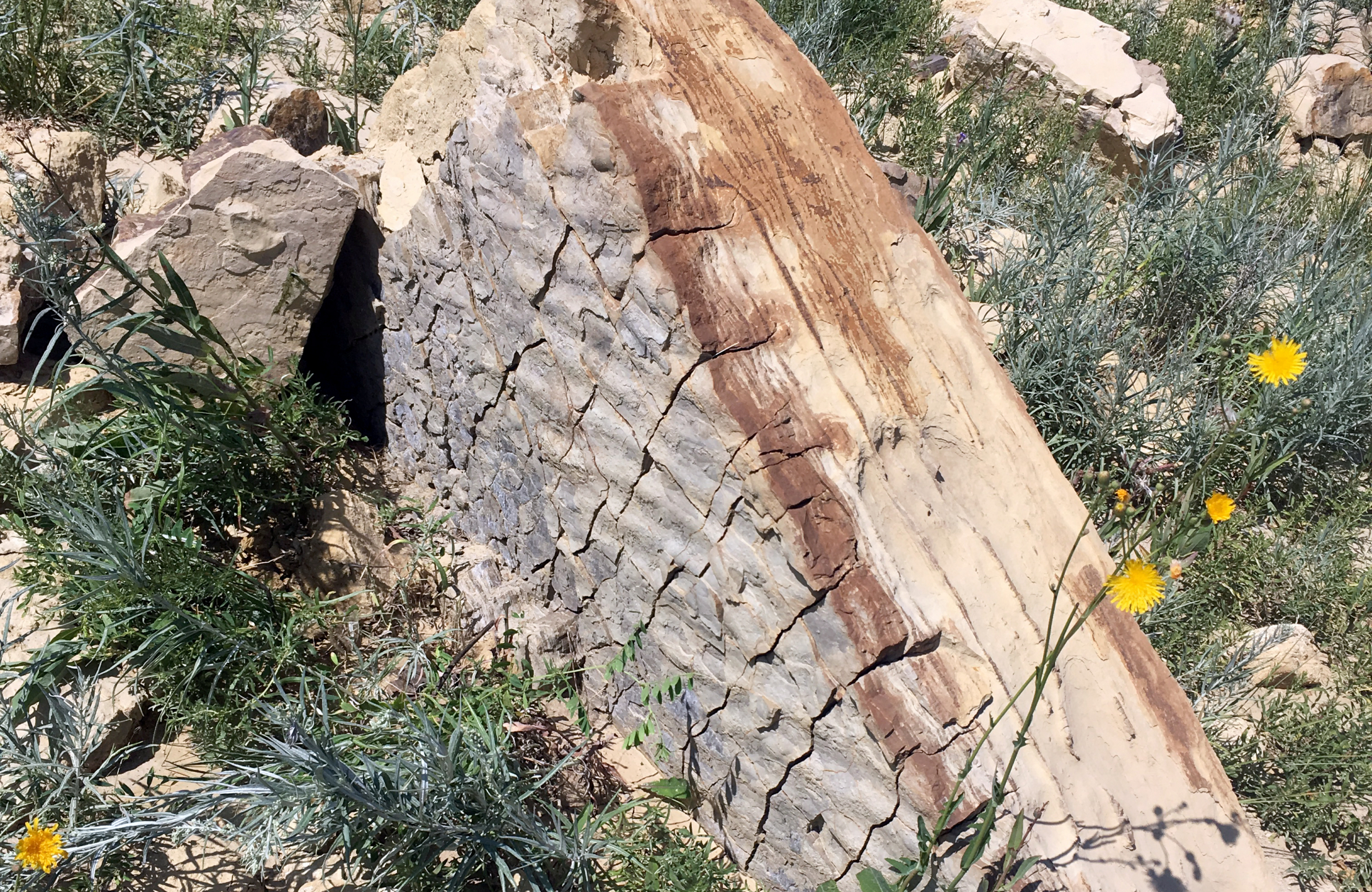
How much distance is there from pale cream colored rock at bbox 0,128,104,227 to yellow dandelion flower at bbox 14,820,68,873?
1.68m

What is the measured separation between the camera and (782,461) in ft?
5.71

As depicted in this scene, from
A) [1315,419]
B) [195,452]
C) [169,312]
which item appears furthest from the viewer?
[1315,419]

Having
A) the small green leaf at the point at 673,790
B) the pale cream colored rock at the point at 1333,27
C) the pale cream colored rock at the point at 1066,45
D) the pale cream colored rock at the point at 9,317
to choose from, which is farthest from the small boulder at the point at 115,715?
the pale cream colored rock at the point at 1333,27

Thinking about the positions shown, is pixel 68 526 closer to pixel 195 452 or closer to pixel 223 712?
pixel 195 452

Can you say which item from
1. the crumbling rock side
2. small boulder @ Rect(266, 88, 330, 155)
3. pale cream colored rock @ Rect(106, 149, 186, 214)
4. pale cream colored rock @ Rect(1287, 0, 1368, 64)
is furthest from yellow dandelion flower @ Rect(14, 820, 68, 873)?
pale cream colored rock @ Rect(1287, 0, 1368, 64)

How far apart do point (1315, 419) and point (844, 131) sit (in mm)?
2122

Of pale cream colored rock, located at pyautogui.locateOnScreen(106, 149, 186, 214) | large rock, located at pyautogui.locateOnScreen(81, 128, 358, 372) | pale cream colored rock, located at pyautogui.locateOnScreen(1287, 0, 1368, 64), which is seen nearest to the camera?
large rock, located at pyautogui.locateOnScreen(81, 128, 358, 372)

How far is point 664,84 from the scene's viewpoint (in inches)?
76.8

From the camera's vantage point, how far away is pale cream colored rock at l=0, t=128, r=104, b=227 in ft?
8.80

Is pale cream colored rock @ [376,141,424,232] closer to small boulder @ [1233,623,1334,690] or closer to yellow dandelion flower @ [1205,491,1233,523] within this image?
yellow dandelion flower @ [1205,491,1233,523]

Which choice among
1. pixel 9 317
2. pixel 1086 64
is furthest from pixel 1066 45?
pixel 9 317

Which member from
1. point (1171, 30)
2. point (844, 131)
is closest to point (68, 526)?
point (844, 131)

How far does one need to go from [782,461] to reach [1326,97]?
16.2 feet

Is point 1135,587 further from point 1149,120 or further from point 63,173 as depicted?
point 1149,120
